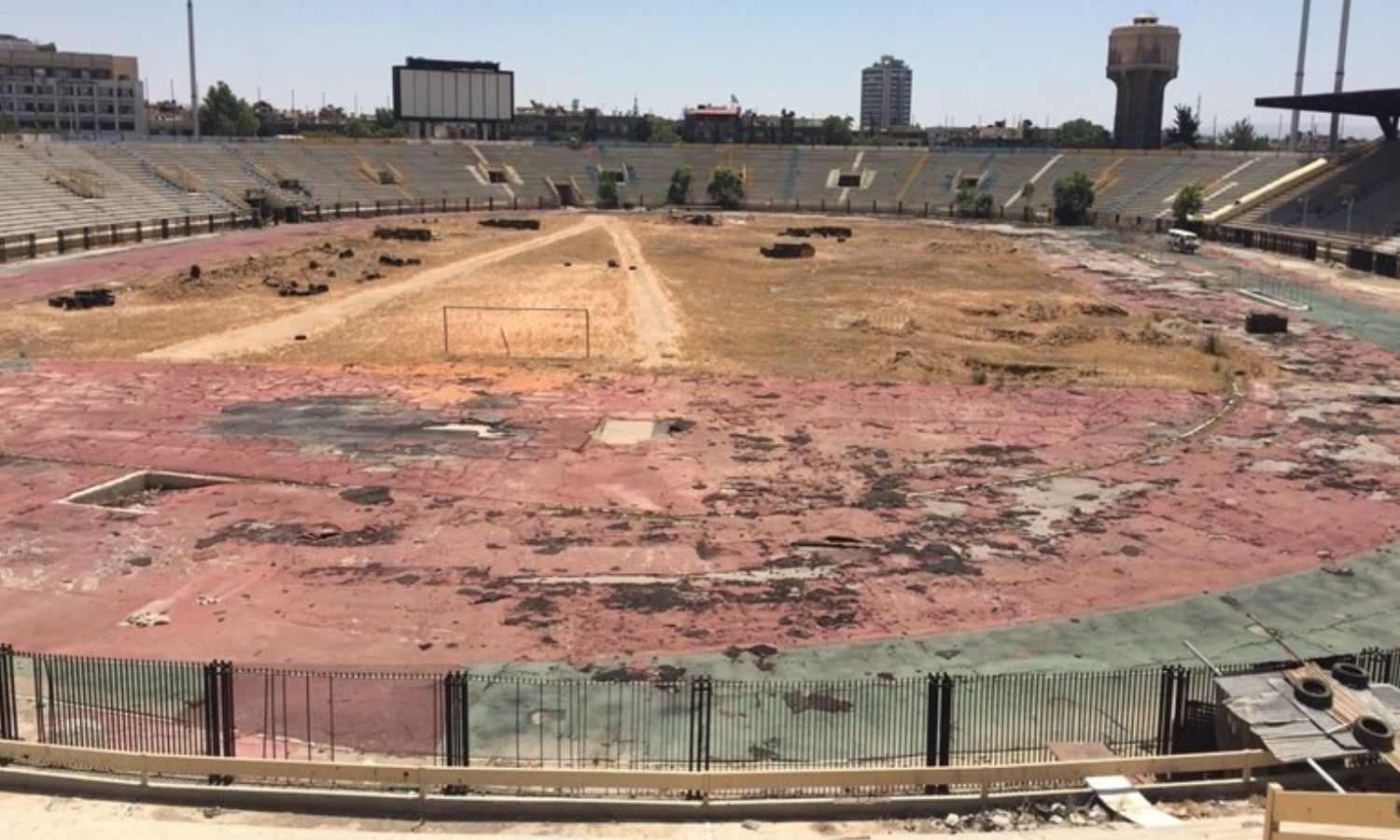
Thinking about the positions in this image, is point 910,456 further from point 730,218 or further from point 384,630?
point 730,218

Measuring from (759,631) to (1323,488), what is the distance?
17.1 meters

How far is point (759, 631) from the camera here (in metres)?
20.2

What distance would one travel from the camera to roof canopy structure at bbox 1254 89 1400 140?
87.6 meters

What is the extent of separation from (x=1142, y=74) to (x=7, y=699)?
186m

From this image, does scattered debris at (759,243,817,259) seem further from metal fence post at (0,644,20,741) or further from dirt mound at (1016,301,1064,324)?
metal fence post at (0,644,20,741)

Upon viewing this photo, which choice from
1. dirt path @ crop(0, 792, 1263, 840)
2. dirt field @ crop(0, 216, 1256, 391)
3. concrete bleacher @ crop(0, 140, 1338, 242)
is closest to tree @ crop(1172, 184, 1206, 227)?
concrete bleacher @ crop(0, 140, 1338, 242)

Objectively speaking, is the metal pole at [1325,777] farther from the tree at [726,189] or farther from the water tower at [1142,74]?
the water tower at [1142,74]

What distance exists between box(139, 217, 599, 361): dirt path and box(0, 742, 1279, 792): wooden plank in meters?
32.3

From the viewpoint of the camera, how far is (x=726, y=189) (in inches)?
4754

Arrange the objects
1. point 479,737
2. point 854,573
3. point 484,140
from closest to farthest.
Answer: point 479,737 → point 854,573 → point 484,140

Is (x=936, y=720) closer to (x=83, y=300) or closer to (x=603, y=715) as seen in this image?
(x=603, y=715)

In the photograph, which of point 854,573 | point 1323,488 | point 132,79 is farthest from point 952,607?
point 132,79

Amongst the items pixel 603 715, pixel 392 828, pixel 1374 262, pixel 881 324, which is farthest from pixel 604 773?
pixel 1374 262

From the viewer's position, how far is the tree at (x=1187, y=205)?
3787 inches
